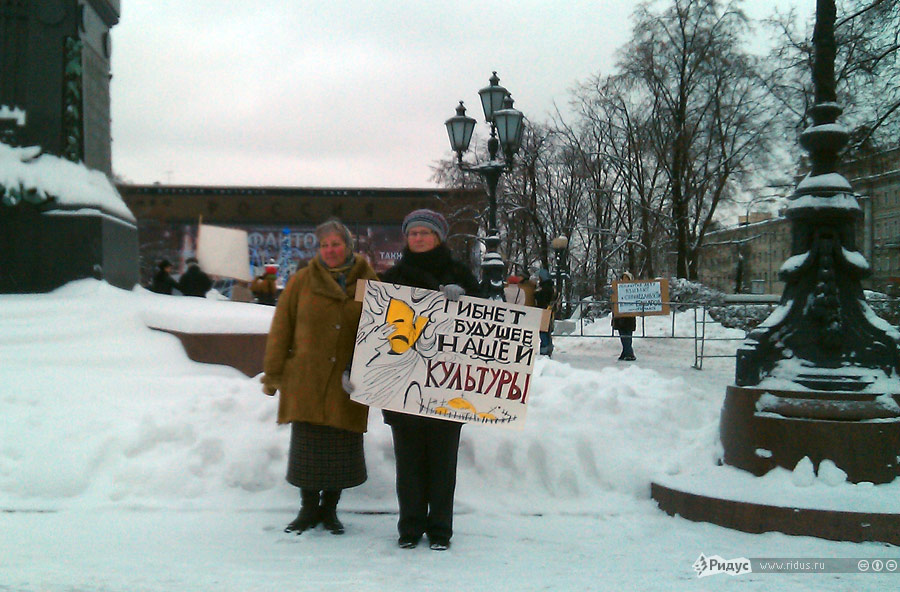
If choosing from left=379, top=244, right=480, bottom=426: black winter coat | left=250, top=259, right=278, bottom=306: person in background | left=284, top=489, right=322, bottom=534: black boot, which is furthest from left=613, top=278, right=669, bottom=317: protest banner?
left=284, top=489, right=322, bottom=534: black boot

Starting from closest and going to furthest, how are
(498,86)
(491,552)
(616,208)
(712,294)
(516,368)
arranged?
(491,552), (516,368), (498,86), (712,294), (616,208)

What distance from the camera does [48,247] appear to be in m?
7.88

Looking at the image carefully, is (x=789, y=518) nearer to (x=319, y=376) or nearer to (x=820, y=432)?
(x=820, y=432)

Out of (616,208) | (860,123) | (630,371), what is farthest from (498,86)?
(616,208)

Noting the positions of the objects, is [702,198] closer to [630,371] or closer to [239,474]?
[630,371]

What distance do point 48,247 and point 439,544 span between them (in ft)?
19.3

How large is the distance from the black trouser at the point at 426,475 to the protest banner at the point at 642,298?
40.2 ft

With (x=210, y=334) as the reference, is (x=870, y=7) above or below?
above

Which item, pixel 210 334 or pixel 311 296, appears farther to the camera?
pixel 210 334

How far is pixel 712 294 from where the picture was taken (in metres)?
A: 26.0

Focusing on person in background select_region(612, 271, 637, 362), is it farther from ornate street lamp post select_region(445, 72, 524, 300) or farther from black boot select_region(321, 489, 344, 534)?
black boot select_region(321, 489, 344, 534)

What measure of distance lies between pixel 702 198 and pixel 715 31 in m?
7.34

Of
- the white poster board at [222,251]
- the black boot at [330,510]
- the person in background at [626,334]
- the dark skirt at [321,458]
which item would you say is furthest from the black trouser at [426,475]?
the person in background at [626,334]

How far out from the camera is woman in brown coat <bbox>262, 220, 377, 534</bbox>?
4371 mm
